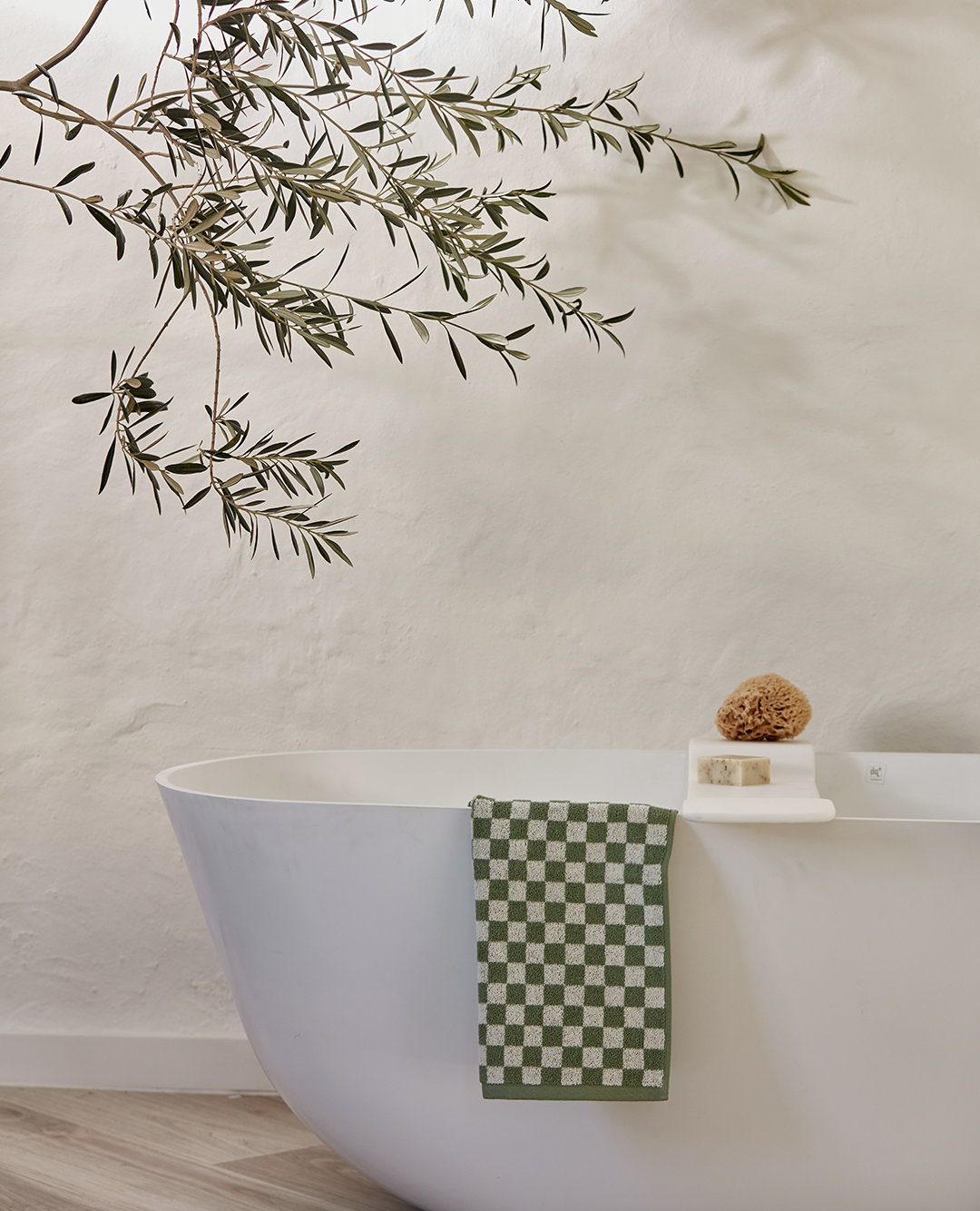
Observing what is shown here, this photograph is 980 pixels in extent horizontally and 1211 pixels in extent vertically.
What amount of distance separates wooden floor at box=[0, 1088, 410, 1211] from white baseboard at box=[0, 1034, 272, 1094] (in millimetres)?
31

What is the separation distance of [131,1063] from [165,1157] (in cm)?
41

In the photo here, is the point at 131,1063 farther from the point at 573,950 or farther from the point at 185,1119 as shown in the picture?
the point at 573,950

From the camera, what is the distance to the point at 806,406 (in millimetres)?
2145

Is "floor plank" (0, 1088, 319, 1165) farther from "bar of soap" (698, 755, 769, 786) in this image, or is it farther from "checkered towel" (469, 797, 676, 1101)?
"bar of soap" (698, 755, 769, 786)

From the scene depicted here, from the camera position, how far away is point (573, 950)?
1.26 meters

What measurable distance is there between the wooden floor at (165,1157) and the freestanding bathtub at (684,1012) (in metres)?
0.24

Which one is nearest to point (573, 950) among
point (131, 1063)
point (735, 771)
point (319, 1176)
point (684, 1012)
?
point (684, 1012)

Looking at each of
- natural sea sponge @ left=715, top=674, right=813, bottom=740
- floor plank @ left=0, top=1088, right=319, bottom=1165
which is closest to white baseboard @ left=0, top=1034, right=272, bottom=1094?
floor plank @ left=0, top=1088, right=319, bottom=1165

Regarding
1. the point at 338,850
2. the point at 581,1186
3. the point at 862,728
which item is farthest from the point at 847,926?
the point at 862,728

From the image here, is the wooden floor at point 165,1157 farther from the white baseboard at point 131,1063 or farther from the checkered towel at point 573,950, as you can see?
the checkered towel at point 573,950

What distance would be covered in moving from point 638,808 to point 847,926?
275 mm

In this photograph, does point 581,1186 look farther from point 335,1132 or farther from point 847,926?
point 847,926

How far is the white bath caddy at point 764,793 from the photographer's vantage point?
125cm

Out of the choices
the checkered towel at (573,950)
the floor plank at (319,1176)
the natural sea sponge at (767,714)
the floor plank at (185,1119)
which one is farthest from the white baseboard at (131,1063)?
the natural sea sponge at (767,714)
